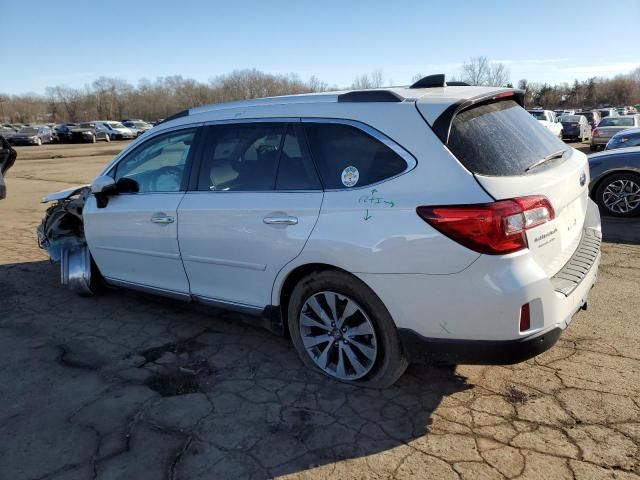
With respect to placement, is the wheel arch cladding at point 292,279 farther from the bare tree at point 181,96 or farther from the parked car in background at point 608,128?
the bare tree at point 181,96

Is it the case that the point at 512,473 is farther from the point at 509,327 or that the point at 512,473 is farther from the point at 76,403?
the point at 76,403

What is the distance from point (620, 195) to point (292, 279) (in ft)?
21.9

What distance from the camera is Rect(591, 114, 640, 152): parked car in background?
20250 millimetres

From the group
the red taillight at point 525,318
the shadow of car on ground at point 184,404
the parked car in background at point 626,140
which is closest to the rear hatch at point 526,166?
the red taillight at point 525,318

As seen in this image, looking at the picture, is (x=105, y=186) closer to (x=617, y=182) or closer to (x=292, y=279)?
(x=292, y=279)

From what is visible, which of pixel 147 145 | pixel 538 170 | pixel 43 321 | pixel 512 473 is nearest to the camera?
pixel 512 473

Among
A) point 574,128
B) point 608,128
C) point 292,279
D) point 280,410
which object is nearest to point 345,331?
point 292,279

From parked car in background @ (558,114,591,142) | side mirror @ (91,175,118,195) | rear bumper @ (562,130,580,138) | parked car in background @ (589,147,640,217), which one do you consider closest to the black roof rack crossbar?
side mirror @ (91,175,118,195)

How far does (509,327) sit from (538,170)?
3.06 ft

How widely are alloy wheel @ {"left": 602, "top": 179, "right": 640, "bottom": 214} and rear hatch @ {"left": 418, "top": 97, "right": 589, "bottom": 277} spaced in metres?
5.32

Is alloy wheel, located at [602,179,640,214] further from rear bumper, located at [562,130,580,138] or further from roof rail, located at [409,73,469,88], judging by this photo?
rear bumper, located at [562,130,580,138]

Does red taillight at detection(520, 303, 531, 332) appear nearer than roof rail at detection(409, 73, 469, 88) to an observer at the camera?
Yes

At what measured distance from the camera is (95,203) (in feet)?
14.7

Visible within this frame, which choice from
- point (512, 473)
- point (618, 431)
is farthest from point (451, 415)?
point (618, 431)
